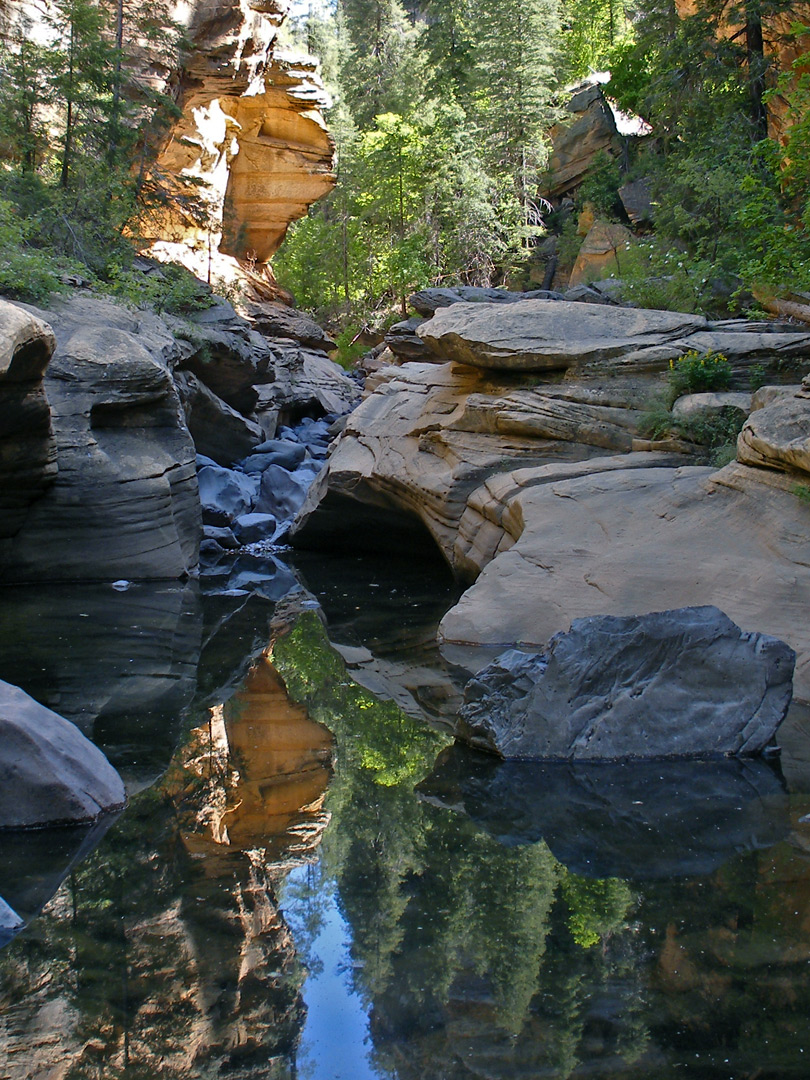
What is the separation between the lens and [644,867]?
3840mm

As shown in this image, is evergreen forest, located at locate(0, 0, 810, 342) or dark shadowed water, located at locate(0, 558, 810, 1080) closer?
dark shadowed water, located at locate(0, 558, 810, 1080)

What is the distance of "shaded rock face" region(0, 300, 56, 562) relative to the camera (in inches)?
294

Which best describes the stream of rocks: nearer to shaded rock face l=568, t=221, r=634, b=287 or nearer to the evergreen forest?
the evergreen forest

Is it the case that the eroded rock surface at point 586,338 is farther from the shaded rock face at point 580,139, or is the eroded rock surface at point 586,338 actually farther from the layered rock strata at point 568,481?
the shaded rock face at point 580,139

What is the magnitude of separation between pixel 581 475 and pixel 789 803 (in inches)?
196

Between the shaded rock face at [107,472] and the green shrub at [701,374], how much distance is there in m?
6.04

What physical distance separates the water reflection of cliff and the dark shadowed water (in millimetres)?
10

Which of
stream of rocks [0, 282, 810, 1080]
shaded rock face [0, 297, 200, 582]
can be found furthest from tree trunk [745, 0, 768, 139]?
shaded rock face [0, 297, 200, 582]

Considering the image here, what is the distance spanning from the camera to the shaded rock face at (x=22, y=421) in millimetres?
7461

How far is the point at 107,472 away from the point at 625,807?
805 centimetres

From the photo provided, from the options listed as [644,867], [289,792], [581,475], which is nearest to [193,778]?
[289,792]

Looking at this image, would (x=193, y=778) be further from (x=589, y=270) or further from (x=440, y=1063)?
(x=589, y=270)

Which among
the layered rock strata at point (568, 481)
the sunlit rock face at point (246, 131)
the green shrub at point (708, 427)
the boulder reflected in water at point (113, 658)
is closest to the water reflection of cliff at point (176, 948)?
the boulder reflected in water at point (113, 658)

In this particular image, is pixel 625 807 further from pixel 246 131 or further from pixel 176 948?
pixel 246 131
